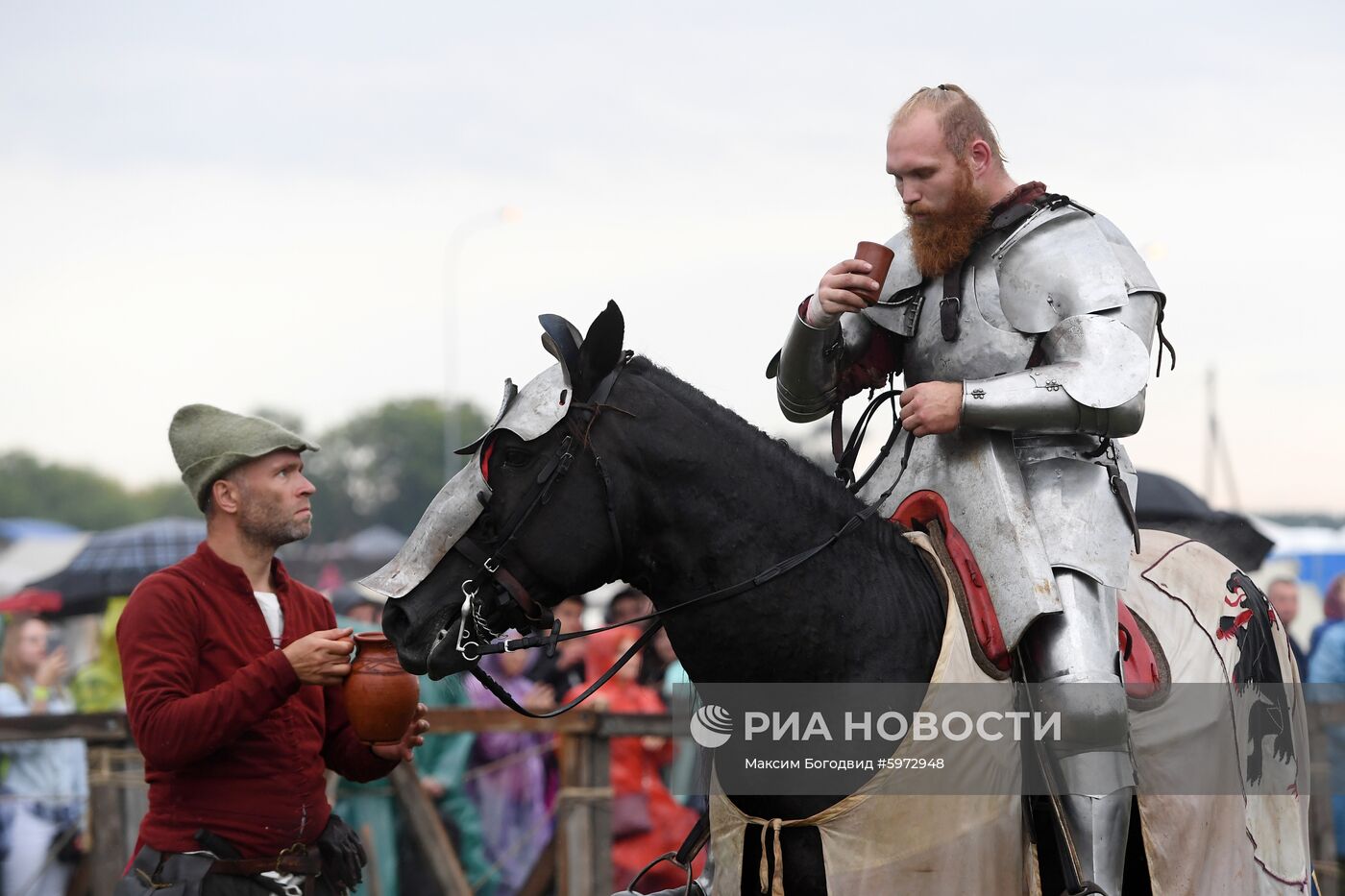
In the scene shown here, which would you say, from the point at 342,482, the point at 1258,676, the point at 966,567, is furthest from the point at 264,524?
the point at 342,482

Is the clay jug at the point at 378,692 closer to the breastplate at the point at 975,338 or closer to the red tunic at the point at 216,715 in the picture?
the red tunic at the point at 216,715

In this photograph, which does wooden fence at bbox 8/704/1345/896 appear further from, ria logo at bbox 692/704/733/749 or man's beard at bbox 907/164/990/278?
man's beard at bbox 907/164/990/278

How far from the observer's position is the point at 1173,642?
440cm

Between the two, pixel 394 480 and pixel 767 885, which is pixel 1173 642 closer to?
pixel 767 885

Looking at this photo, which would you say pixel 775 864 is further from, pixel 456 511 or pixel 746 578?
pixel 456 511

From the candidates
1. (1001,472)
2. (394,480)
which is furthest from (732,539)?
(394,480)

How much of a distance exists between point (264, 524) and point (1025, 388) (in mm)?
2374

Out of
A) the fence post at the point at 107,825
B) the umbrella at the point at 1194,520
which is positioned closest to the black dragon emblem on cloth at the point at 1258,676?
the umbrella at the point at 1194,520

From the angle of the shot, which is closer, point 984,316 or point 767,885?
point 767,885

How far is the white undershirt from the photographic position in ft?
15.8

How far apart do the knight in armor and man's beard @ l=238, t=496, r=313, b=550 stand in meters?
1.63

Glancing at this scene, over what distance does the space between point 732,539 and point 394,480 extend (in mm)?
96306

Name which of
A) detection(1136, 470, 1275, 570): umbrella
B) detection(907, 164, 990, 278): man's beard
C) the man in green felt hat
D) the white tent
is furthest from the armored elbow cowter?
the white tent

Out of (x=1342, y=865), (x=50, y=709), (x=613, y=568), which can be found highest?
(x=613, y=568)
